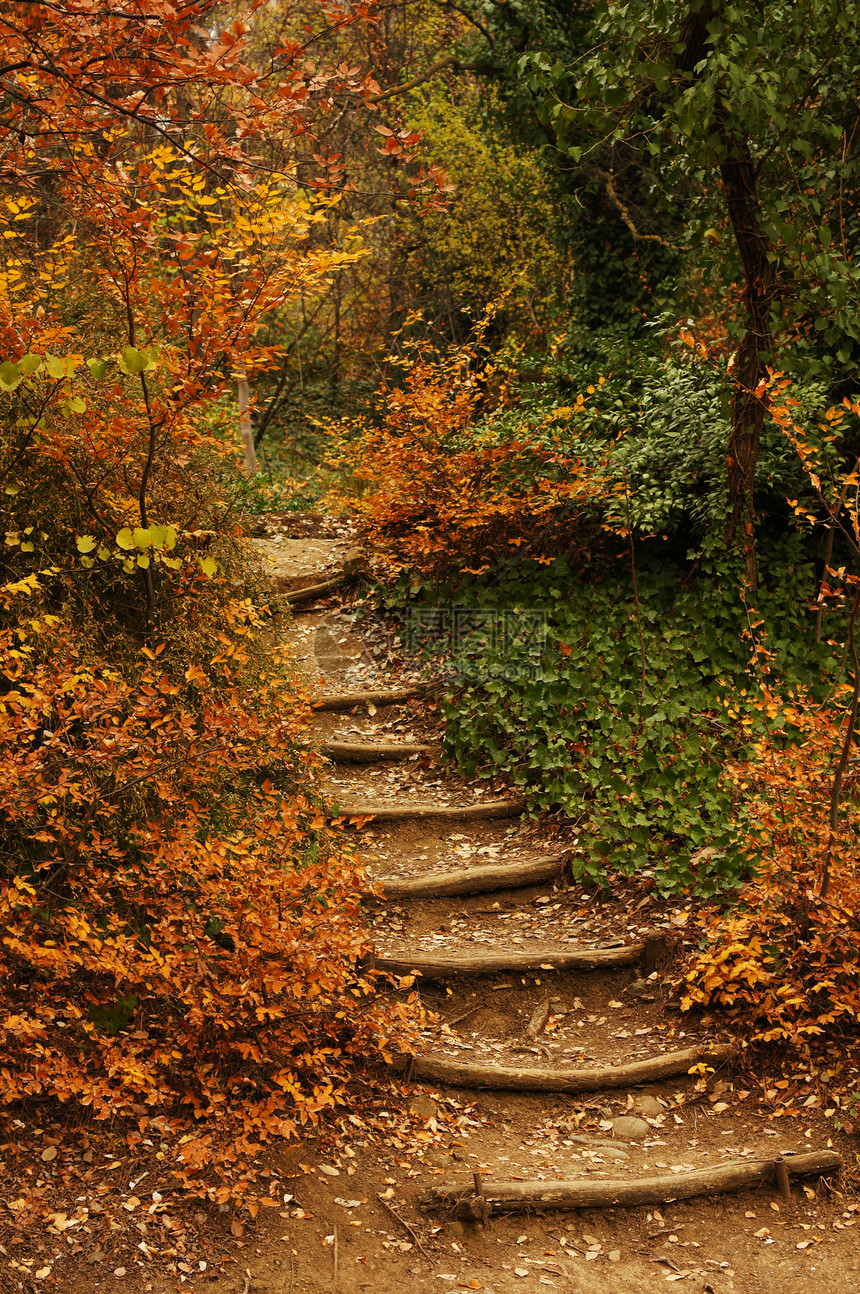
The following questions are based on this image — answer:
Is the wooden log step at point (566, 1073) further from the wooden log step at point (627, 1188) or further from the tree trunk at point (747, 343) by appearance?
the tree trunk at point (747, 343)

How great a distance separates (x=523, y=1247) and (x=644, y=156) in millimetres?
10063

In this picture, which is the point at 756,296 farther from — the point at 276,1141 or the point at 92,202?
the point at 276,1141

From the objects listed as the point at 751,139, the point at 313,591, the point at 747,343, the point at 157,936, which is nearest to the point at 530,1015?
the point at 157,936

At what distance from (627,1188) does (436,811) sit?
8.47 feet

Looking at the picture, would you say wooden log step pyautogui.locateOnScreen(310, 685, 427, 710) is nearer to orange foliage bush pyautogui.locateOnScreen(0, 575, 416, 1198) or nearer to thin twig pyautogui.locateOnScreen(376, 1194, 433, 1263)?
orange foliage bush pyautogui.locateOnScreen(0, 575, 416, 1198)

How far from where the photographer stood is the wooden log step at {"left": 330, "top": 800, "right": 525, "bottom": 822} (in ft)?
18.8

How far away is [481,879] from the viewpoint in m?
5.27

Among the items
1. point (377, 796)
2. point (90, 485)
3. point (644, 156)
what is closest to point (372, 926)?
point (377, 796)

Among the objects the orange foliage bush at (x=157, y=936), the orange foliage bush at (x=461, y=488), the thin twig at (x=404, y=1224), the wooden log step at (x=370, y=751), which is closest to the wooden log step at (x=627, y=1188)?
the thin twig at (x=404, y=1224)

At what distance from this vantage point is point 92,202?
3.83 metres

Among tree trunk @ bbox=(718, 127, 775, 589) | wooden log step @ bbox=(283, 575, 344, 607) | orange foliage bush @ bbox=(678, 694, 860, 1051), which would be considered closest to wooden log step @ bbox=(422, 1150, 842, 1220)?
orange foliage bush @ bbox=(678, 694, 860, 1051)

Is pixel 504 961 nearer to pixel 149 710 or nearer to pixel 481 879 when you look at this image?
pixel 481 879

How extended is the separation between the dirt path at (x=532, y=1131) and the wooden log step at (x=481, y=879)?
1 centimetres

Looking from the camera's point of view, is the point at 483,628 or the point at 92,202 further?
the point at 483,628
